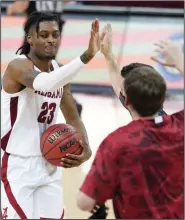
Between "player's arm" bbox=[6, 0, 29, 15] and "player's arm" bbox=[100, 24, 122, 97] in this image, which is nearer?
"player's arm" bbox=[100, 24, 122, 97]

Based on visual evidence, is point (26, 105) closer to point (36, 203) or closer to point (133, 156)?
point (36, 203)

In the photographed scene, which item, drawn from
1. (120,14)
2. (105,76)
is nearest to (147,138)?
(105,76)

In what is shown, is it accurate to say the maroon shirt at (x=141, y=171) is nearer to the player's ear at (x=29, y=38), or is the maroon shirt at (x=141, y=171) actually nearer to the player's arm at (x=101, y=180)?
the player's arm at (x=101, y=180)

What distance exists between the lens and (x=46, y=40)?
4.25m

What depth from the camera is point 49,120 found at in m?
4.27

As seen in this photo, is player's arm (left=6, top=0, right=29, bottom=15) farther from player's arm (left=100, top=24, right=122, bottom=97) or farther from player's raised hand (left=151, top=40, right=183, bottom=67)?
player's raised hand (left=151, top=40, right=183, bottom=67)

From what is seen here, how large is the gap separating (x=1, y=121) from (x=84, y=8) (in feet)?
23.8

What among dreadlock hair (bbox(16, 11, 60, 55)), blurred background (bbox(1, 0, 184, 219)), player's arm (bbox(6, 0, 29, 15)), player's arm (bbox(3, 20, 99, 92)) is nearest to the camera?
player's arm (bbox(3, 20, 99, 92))

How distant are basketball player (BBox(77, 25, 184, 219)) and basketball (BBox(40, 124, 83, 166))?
115cm

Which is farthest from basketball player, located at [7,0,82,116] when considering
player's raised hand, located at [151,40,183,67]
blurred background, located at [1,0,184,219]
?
player's raised hand, located at [151,40,183,67]

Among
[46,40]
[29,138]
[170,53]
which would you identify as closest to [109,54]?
[46,40]

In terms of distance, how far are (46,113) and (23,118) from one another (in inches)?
5.8

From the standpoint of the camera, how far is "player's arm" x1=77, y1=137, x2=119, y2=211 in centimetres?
294

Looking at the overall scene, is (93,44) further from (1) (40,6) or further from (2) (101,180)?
(1) (40,6)
